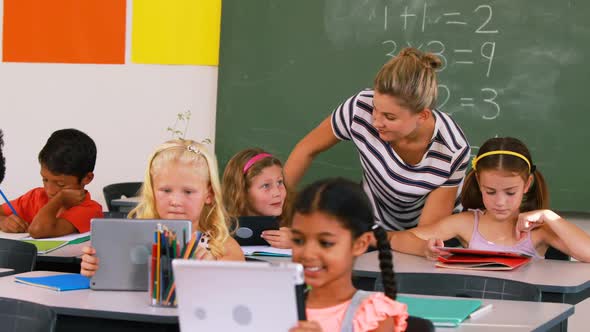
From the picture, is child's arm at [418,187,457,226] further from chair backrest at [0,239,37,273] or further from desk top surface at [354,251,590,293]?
chair backrest at [0,239,37,273]

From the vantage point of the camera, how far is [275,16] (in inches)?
200

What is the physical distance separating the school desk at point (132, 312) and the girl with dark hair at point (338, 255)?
1.12 ft

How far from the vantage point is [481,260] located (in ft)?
10.7

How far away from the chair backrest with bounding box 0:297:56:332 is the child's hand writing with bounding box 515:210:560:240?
185cm

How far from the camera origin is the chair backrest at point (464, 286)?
283 centimetres

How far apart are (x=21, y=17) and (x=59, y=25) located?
25cm

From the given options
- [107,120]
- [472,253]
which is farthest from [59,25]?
[472,253]

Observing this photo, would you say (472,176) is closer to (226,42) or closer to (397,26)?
(397,26)

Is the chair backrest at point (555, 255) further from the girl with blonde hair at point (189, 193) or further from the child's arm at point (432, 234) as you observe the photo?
the girl with blonde hair at point (189, 193)

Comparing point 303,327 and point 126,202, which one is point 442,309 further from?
point 126,202

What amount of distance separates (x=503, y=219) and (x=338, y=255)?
1.69 m

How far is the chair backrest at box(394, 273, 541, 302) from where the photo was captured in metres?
2.83

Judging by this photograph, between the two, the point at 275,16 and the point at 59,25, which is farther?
the point at 59,25

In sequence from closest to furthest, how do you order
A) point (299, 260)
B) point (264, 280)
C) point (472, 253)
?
point (264, 280)
point (299, 260)
point (472, 253)
